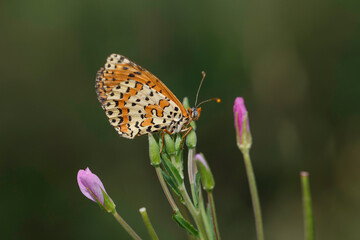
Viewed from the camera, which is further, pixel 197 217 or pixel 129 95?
pixel 129 95

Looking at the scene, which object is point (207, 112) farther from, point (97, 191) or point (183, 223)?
point (183, 223)

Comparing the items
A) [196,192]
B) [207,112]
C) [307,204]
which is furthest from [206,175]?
[207,112]

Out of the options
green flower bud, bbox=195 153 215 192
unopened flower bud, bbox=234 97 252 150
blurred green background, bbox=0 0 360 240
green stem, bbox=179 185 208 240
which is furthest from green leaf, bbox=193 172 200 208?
blurred green background, bbox=0 0 360 240

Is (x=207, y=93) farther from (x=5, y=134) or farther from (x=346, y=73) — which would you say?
(x=5, y=134)

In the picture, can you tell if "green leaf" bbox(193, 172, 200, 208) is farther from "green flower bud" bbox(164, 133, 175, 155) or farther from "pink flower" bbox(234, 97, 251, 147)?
"pink flower" bbox(234, 97, 251, 147)

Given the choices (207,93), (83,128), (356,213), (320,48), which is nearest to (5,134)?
(83,128)

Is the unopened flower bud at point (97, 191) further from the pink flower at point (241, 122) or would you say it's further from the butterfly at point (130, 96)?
the pink flower at point (241, 122)

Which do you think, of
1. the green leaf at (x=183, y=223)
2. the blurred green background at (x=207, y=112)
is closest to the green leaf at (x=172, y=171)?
the green leaf at (x=183, y=223)

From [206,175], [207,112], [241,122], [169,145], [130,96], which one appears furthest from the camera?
[207,112]
